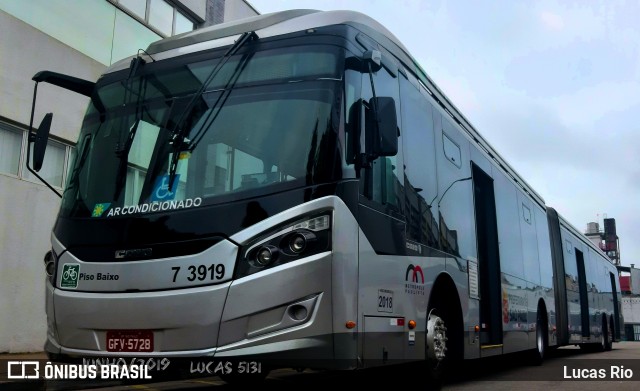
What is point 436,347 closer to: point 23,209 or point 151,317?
point 151,317

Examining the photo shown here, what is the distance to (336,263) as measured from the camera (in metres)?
4.66

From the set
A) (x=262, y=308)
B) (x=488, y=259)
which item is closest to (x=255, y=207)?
(x=262, y=308)

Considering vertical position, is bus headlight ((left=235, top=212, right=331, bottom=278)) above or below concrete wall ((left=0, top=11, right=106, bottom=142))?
below

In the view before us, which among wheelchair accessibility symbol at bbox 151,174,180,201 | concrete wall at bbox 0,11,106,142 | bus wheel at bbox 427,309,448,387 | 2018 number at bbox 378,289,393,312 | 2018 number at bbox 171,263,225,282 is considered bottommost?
bus wheel at bbox 427,309,448,387

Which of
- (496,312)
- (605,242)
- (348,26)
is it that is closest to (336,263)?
(348,26)

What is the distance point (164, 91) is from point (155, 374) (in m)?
2.38

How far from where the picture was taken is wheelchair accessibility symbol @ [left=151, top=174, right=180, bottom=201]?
5.05 m

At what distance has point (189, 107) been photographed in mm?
5324

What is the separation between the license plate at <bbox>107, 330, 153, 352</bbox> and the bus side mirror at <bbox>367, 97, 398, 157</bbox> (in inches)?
86.5

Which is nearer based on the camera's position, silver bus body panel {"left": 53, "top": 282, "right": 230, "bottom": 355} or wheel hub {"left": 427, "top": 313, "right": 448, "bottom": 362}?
silver bus body panel {"left": 53, "top": 282, "right": 230, "bottom": 355}

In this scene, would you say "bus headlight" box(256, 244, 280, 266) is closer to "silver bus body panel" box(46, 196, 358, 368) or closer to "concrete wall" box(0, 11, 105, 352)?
"silver bus body panel" box(46, 196, 358, 368)

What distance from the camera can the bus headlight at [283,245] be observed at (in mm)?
4609

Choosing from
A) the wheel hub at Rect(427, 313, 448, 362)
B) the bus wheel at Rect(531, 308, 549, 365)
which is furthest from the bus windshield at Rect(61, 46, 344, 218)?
the bus wheel at Rect(531, 308, 549, 365)

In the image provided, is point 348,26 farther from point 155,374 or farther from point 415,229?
point 155,374
